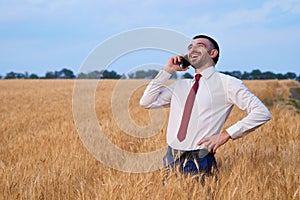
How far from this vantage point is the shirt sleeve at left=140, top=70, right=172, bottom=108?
337 cm

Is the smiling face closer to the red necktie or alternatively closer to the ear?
the ear

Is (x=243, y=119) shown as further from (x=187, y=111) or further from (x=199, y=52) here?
(x=199, y=52)

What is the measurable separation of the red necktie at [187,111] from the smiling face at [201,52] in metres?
0.14

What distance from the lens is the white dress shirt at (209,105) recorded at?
10.2 feet

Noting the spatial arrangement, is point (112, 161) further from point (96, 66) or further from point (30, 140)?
Answer: point (30, 140)

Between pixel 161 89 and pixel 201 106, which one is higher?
pixel 161 89

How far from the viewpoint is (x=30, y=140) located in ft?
18.8

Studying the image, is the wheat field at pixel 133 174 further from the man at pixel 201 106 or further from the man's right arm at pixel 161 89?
the man's right arm at pixel 161 89

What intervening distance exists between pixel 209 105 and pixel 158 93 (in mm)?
458

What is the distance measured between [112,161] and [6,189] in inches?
59.1

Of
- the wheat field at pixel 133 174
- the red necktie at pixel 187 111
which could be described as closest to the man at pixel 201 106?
the red necktie at pixel 187 111

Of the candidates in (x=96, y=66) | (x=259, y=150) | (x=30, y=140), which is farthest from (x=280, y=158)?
(x=30, y=140)

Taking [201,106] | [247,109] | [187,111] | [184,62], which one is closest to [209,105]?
[201,106]

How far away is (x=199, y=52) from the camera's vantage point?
3.20m
